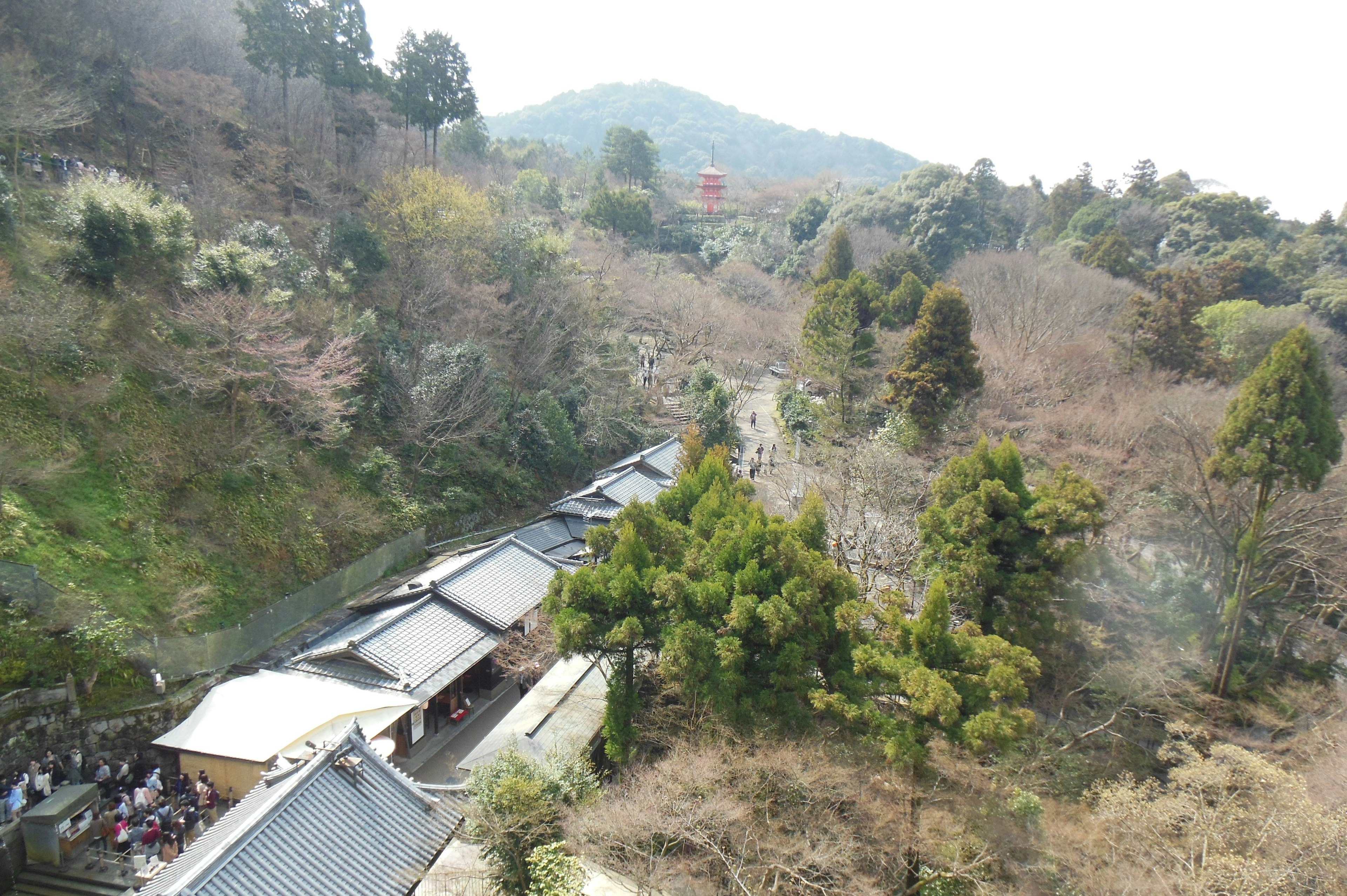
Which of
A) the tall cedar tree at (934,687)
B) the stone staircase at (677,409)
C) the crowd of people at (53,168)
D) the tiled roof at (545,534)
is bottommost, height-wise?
the tiled roof at (545,534)

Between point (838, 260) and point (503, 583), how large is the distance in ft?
90.1

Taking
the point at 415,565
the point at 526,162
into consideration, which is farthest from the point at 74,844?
the point at 526,162

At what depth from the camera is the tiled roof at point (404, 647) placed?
13.3 metres

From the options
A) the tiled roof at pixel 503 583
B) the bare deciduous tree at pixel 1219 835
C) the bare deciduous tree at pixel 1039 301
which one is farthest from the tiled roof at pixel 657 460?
the bare deciduous tree at pixel 1219 835

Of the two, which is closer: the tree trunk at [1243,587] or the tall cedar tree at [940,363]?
the tree trunk at [1243,587]

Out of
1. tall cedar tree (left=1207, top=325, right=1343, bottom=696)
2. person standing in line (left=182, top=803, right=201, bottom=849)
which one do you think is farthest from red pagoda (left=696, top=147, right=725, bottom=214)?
person standing in line (left=182, top=803, right=201, bottom=849)

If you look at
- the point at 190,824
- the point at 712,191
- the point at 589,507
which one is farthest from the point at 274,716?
the point at 712,191

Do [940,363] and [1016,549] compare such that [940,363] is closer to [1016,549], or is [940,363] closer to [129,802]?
[1016,549]

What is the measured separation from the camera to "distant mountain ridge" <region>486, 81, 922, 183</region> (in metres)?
138

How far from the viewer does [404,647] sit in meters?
13.9

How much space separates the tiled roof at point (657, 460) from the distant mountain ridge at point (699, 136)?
113794mm

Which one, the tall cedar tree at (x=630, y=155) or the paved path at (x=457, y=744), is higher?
the tall cedar tree at (x=630, y=155)

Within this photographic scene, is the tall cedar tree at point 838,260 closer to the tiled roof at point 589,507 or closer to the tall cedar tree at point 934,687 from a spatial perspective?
the tiled roof at point 589,507

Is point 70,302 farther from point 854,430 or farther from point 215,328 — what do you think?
point 854,430
